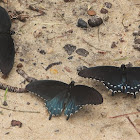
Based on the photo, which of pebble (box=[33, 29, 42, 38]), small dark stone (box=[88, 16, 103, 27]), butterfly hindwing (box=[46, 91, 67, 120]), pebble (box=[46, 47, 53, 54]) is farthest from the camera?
small dark stone (box=[88, 16, 103, 27])

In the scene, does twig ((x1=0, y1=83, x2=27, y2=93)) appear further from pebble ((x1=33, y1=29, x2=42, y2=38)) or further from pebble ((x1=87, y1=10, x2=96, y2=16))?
pebble ((x1=87, y1=10, x2=96, y2=16))

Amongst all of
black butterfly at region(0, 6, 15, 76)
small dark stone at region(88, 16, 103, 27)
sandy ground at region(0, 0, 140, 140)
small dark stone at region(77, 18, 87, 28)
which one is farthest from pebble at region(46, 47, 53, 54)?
small dark stone at region(88, 16, 103, 27)

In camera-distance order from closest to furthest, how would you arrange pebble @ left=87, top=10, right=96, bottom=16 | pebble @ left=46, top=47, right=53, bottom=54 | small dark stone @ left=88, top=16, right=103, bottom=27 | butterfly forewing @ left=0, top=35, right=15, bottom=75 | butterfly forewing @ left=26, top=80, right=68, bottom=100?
butterfly forewing @ left=26, top=80, right=68, bottom=100
butterfly forewing @ left=0, top=35, right=15, bottom=75
pebble @ left=46, top=47, right=53, bottom=54
small dark stone @ left=88, top=16, right=103, bottom=27
pebble @ left=87, top=10, right=96, bottom=16

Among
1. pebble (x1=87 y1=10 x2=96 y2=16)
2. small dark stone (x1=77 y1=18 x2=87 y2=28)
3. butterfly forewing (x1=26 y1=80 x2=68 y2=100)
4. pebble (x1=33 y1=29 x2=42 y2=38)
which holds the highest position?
pebble (x1=87 y1=10 x2=96 y2=16)

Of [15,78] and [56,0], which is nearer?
[15,78]

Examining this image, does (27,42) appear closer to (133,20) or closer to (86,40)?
(86,40)

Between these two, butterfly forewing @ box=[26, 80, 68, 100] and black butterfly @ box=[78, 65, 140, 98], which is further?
black butterfly @ box=[78, 65, 140, 98]

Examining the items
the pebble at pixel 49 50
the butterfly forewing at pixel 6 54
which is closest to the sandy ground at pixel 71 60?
the pebble at pixel 49 50

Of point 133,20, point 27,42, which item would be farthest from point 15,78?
point 133,20
